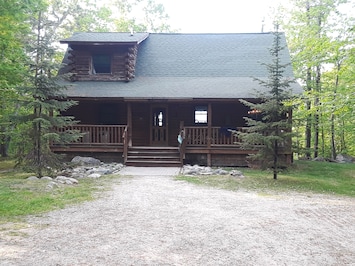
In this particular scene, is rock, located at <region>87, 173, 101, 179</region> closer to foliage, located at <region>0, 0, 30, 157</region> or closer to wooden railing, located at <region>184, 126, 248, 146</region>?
foliage, located at <region>0, 0, 30, 157</region>

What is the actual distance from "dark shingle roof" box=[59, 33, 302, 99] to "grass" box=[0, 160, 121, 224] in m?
6.09

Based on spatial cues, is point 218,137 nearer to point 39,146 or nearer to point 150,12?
point 39,146

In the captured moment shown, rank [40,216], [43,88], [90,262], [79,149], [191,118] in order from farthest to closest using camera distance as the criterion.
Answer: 1. [191,118]
2. [79,149]
3. [43,88]
4. [40,216]
5. [90,262]

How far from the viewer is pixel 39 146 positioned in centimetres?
1009

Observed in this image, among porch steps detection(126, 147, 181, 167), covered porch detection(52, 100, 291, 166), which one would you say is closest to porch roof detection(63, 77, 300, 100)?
covered porch detection(52, 100, 291, 166)

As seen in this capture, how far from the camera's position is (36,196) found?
7.30 m

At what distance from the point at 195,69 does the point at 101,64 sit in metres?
4.92

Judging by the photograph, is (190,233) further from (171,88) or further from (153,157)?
(171,88)

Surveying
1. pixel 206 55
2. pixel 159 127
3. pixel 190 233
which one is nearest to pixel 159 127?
pixel 159 127

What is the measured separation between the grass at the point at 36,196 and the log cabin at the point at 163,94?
500 cm

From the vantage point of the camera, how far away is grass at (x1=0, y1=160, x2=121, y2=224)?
6.08 metres

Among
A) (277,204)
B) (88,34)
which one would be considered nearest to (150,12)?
(88,34)

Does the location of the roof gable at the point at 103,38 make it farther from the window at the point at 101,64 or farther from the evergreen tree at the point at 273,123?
the evergreen tree at the point at 273,123

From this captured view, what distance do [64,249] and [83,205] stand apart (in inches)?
105
